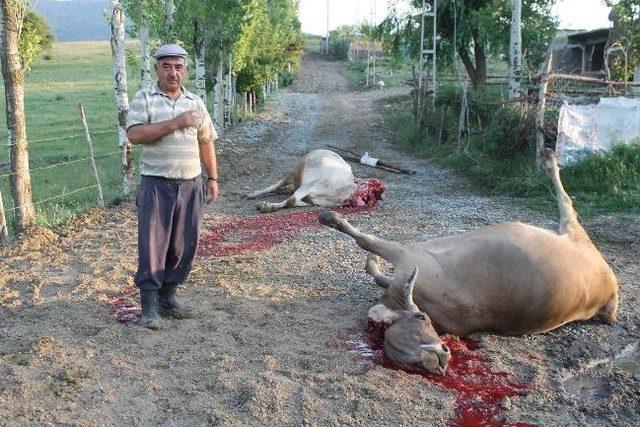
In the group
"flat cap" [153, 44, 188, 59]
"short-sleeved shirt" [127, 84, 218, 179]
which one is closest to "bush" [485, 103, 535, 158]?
"short-sleeved shirt" [127, 84, 218, 179]

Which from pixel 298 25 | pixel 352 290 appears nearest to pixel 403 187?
pixel 352 290

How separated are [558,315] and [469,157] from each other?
29.1 ft

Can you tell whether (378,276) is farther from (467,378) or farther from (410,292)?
(467,378)

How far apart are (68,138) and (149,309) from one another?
13.0 m

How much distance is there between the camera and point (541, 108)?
427 inches

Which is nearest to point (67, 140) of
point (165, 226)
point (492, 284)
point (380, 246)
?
point (165, 226)

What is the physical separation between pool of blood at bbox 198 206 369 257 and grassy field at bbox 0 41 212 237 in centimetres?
214

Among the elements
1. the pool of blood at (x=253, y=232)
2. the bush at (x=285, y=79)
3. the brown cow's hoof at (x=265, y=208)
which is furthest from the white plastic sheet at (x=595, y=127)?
the bush at (x=285, y=79)

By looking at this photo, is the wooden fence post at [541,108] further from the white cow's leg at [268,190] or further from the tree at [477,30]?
the tree at [477,30]

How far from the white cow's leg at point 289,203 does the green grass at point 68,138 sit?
2.43 metres

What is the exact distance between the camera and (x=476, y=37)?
69.2ft

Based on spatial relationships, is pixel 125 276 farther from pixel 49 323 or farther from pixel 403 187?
pixel 403 187

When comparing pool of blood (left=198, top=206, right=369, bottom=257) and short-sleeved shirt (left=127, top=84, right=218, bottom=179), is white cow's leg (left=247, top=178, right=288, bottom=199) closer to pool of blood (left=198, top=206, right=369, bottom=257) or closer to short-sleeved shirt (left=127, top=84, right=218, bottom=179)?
pool of blood (left=198, top=206, right=369, bottom=257)

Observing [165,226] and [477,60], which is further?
[477,60]
